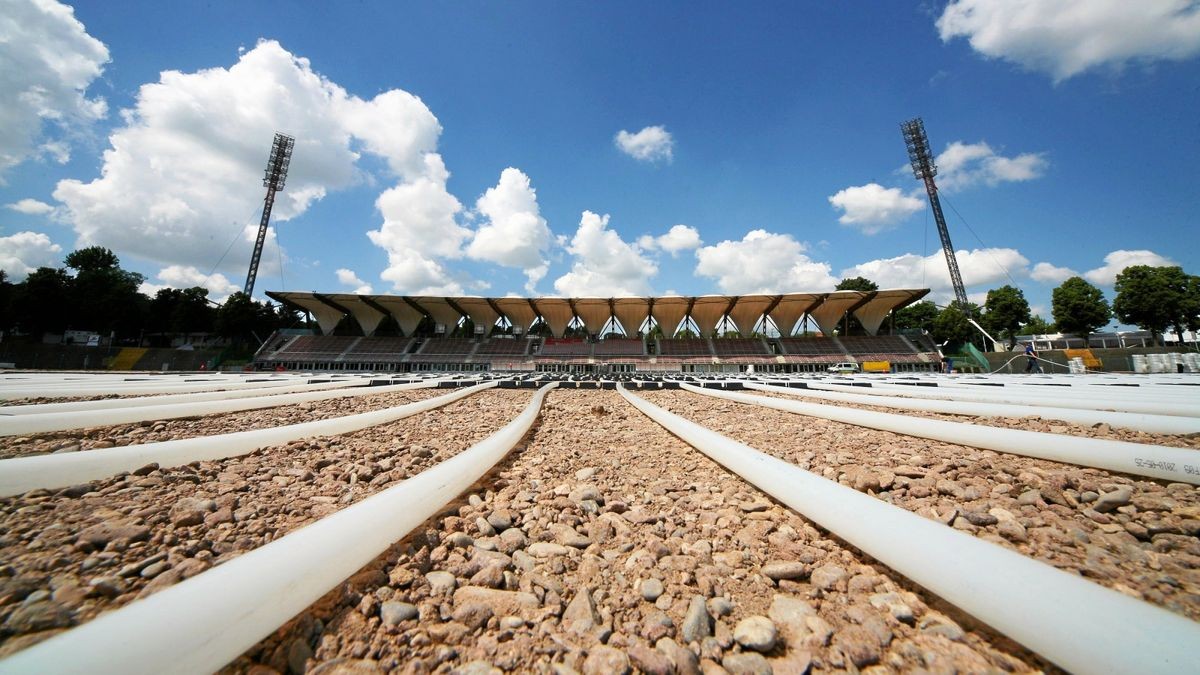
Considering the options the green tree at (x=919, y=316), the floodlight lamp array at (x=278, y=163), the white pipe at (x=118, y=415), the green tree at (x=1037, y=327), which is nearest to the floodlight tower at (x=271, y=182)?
the floodlight lamp array at (x=278, y=163)

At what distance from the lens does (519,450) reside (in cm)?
351

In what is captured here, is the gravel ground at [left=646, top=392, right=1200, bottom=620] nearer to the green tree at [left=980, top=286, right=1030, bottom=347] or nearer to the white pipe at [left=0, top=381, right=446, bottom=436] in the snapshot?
the white pipe at [left=0, top=381, right=446, bottom=436]

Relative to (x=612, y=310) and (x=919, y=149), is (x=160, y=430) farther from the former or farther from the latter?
(x=919, y=149)

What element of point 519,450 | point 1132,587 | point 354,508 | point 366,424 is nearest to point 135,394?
point 366,424

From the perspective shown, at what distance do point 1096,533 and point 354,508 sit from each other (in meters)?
3.06

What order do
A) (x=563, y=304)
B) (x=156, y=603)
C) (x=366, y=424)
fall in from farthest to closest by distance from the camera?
(x=563, y=304), (x=366, y=424), (x=156, y=603)

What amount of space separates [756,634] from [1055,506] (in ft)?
6.39

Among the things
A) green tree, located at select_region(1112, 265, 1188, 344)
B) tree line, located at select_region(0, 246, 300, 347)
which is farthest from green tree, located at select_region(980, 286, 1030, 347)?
tree line, located at select_region(0, 246, 300, 347)

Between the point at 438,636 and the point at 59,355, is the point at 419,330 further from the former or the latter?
the point at 438,636

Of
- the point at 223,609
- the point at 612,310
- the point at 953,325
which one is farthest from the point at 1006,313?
the point at 223,609

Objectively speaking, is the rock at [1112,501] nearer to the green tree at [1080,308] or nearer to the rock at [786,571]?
the rock at [786,571]

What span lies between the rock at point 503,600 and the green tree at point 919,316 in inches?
2460

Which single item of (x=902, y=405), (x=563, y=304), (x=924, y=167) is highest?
(x=924, y=167)

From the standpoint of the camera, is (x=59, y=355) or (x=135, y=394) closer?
(x=135, y=394)
